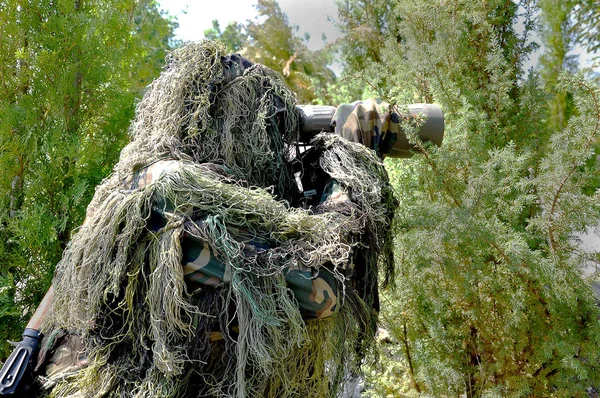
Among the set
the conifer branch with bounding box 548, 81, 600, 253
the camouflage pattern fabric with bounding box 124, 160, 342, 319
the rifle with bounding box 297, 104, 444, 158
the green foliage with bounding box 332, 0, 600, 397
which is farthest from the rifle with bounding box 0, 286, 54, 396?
the conifer branch with bounding box 548, 81, 600, 253

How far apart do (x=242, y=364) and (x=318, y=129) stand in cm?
80

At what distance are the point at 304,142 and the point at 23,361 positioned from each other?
1.07m

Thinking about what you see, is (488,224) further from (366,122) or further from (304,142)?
(304,142)

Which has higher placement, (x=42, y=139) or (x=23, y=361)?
(x=42, y=139)

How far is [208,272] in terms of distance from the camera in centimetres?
140

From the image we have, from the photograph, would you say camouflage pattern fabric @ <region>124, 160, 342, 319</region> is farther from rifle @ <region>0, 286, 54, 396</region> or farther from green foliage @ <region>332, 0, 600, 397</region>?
green foliage @ <region>332, 0, 600, 397</region>

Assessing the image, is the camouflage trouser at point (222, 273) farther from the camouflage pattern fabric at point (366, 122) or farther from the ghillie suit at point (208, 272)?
the camouflage pattern fabric at point (366, 122)

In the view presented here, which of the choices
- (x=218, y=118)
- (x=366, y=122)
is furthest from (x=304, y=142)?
(x=218, y=118)

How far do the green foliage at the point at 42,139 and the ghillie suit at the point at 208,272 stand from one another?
661 millimetres

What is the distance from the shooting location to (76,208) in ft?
7.34

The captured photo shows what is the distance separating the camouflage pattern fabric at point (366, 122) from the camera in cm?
174

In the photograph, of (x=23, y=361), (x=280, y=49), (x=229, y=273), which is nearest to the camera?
(x=229, y=273)

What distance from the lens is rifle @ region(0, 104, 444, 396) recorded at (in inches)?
58.8

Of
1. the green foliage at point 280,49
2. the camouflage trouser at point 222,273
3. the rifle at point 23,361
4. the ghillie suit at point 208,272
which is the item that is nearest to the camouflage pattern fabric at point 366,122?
the ghillie suit at point 208,272
